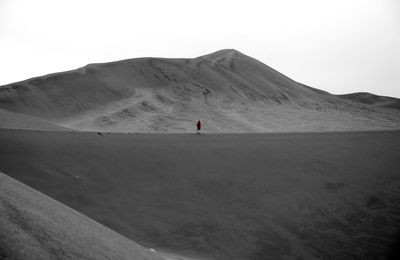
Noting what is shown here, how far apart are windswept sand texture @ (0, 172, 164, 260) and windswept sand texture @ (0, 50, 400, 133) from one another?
10774 mm

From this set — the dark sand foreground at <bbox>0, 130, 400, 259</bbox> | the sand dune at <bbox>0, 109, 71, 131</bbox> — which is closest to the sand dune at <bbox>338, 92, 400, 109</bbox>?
the dark sand foreground at <bbox>0, 130, 400, 259</bbox>

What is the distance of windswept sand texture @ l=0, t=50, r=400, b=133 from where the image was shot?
614 inches

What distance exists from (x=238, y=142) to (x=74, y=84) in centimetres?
1563

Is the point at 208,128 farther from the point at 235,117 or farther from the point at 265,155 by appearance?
the point at 265,155

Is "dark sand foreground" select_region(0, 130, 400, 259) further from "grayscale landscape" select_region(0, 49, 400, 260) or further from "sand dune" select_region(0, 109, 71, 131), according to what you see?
"sand dune" select_region(0, 109, 71, 131)

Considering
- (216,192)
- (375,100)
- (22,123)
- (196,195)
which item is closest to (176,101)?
(22,123)

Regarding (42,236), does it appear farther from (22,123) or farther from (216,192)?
(22,123)

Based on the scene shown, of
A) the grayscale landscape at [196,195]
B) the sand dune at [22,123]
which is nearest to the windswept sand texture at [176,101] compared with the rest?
the sand dune at [22,123]

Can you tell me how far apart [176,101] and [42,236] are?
18.1 meters

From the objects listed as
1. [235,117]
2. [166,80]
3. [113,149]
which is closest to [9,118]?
[113,149]

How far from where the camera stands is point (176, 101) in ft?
64.0

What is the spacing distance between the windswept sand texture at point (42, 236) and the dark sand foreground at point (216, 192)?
5.17ft

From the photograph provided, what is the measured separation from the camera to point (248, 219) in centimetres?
459

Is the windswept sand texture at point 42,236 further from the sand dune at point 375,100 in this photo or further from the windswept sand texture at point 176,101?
the sand dune at point 375,100
